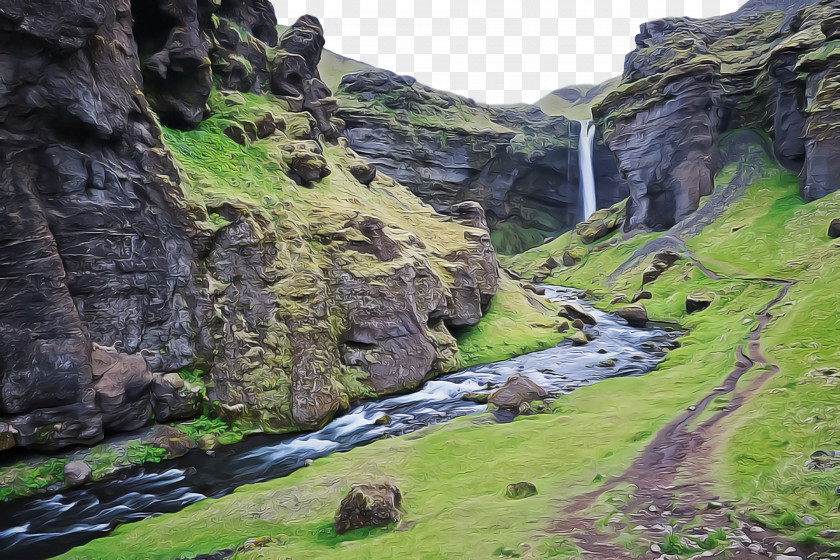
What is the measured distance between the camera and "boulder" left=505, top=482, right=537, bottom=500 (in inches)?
326

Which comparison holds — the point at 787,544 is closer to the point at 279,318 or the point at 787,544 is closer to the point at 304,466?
the point at 304,466

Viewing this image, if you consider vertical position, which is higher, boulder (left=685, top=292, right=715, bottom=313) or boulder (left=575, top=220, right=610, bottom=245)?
boulder (left=575, top=220, right=610, bottom=245)

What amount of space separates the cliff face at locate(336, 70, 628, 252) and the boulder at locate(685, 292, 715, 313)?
36.5 metres

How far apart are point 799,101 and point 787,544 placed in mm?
41952

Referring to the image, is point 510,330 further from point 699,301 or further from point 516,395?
point 699,301

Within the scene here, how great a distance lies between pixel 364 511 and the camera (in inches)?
302

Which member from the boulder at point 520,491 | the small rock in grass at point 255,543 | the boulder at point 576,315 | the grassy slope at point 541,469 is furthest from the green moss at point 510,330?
the small rock in grass at point 255,543

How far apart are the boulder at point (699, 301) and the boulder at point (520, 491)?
71.7ft

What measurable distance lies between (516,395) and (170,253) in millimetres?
10449

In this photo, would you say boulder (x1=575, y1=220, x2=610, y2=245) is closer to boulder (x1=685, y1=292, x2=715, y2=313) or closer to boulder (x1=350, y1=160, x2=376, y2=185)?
boulder (x1=685, y1=292, x2=715, y2=313)

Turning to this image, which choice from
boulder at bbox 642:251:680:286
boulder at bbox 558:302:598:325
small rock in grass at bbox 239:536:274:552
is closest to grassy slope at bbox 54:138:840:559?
small rock in grass at bbox 239:536:274:552

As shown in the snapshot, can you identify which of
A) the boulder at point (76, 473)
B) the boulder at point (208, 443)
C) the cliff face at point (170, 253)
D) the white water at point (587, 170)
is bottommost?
the boulder at point (208, 443)

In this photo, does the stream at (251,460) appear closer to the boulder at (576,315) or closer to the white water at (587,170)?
the boulder at (576,315)

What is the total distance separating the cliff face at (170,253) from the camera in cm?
1082
